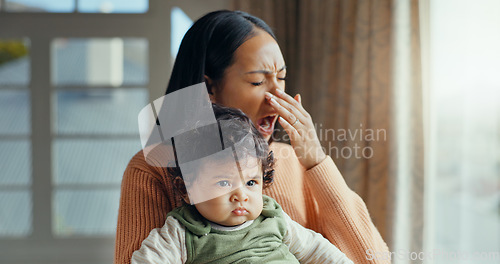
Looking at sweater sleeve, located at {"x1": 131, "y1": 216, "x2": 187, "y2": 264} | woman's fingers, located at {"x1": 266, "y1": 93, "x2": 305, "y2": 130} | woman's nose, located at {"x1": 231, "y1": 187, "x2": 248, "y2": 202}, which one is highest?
woman's fingers, located at {"x1": 266, "y1": 93, "x2": 305, "y2": 130}

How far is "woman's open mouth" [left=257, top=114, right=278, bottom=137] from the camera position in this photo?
1165 millimetres

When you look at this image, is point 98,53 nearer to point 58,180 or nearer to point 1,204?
point 58,180

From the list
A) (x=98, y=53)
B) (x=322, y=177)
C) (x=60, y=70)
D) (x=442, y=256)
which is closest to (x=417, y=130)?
(x=442, y=256)

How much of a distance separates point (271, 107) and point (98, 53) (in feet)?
5.58

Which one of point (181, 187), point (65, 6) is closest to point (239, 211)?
point (181, 187)

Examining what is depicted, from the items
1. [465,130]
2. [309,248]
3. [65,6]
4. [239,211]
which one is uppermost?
[65,6]

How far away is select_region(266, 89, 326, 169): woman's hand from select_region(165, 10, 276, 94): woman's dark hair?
15 cm

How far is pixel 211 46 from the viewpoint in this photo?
1136 millimetres

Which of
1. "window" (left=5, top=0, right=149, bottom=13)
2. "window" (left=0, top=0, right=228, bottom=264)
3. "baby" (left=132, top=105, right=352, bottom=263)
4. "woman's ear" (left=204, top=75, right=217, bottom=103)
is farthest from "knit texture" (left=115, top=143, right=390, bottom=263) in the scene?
"window" (left=5, top=0, right=149, bottom=13)

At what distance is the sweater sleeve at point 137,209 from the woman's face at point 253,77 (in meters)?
0.27

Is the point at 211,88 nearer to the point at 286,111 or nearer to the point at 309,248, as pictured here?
the point at 286,111

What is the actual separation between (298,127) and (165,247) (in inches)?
17.6

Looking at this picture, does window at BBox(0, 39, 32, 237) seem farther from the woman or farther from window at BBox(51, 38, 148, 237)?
the woman

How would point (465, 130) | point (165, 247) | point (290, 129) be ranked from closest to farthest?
point (165, 247) < point (290, 129) < point (465, 130)
